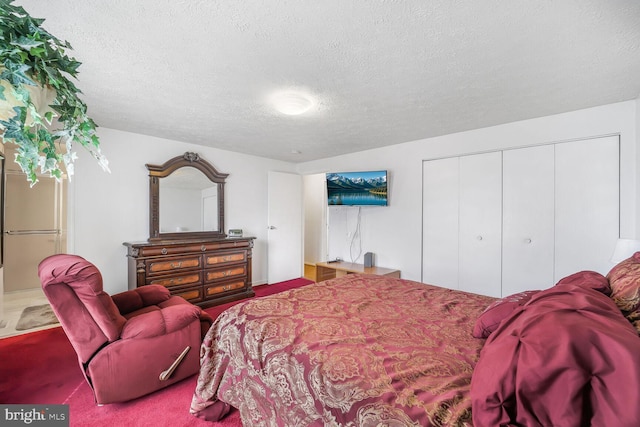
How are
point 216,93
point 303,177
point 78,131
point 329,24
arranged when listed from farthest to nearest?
1. point 303,177
2. point 216,93
3. point 329,24
4. point 78,131

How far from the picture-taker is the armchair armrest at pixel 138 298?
7.50 feet

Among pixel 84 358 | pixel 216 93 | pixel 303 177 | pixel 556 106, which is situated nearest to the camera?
pixel 84 358

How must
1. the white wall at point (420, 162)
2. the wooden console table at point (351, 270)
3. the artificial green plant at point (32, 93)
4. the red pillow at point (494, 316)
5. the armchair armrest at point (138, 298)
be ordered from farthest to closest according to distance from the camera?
the wooden console table at point (351, 270) < the white wall at point (420, 162) < the armchair armrest at point (138, 298) < the red pillow at point (494, 316) < the artificial green plant at point (32, 93)

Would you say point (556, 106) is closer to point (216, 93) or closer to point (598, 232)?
point (598, 232)

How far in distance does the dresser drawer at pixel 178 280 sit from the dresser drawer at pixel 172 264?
0.08 m

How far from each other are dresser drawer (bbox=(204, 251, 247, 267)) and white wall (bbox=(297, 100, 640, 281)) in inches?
67.9

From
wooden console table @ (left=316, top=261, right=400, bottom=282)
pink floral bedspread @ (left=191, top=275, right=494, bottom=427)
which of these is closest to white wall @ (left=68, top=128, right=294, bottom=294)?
pink floral bedspread @ (left=191, top=275, right=494, bottom=427)

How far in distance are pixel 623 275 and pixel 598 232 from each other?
1837 millimetres

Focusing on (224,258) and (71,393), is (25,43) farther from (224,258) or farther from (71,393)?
(224,258)

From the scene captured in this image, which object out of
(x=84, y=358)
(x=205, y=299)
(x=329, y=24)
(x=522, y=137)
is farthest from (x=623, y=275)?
(x=205, y=299)

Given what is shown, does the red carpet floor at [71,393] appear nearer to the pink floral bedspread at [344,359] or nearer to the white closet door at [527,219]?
the pink floral bedspread at [344,359]

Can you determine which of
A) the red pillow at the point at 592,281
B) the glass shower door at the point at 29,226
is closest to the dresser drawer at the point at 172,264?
the glass shower door at the point at 29,226

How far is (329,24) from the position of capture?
4.88 ft

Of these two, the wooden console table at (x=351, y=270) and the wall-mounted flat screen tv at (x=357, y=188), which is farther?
the wall-mounted flat screen tv at (x=357, y=188)
